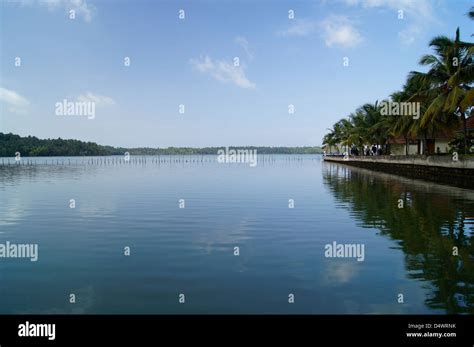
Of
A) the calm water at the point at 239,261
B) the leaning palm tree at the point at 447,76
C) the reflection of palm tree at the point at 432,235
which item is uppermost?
the leaning palm tree at the point at 447,76

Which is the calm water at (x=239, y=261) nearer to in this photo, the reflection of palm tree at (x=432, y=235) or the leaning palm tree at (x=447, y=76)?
the reflection of palm tree at (x=432, y=235)

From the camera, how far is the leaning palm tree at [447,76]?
33875 mm

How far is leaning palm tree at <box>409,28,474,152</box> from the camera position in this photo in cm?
3388

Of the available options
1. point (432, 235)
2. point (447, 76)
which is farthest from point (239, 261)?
point (447, 76)

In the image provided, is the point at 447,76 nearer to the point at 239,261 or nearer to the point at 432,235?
the point at 432,235

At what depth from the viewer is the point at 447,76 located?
39000 mm

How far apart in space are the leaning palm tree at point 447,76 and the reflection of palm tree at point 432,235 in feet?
31.4

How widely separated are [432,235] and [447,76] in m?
29.2

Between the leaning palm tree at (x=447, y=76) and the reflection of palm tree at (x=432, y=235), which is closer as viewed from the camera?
the reflection of palm tree at (x=432, y=235)

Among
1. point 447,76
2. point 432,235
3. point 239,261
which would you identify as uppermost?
point 447,76

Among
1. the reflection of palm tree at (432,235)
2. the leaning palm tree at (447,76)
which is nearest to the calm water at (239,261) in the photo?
the reflection of palm tree at (432,235)

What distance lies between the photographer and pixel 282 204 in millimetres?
24891
